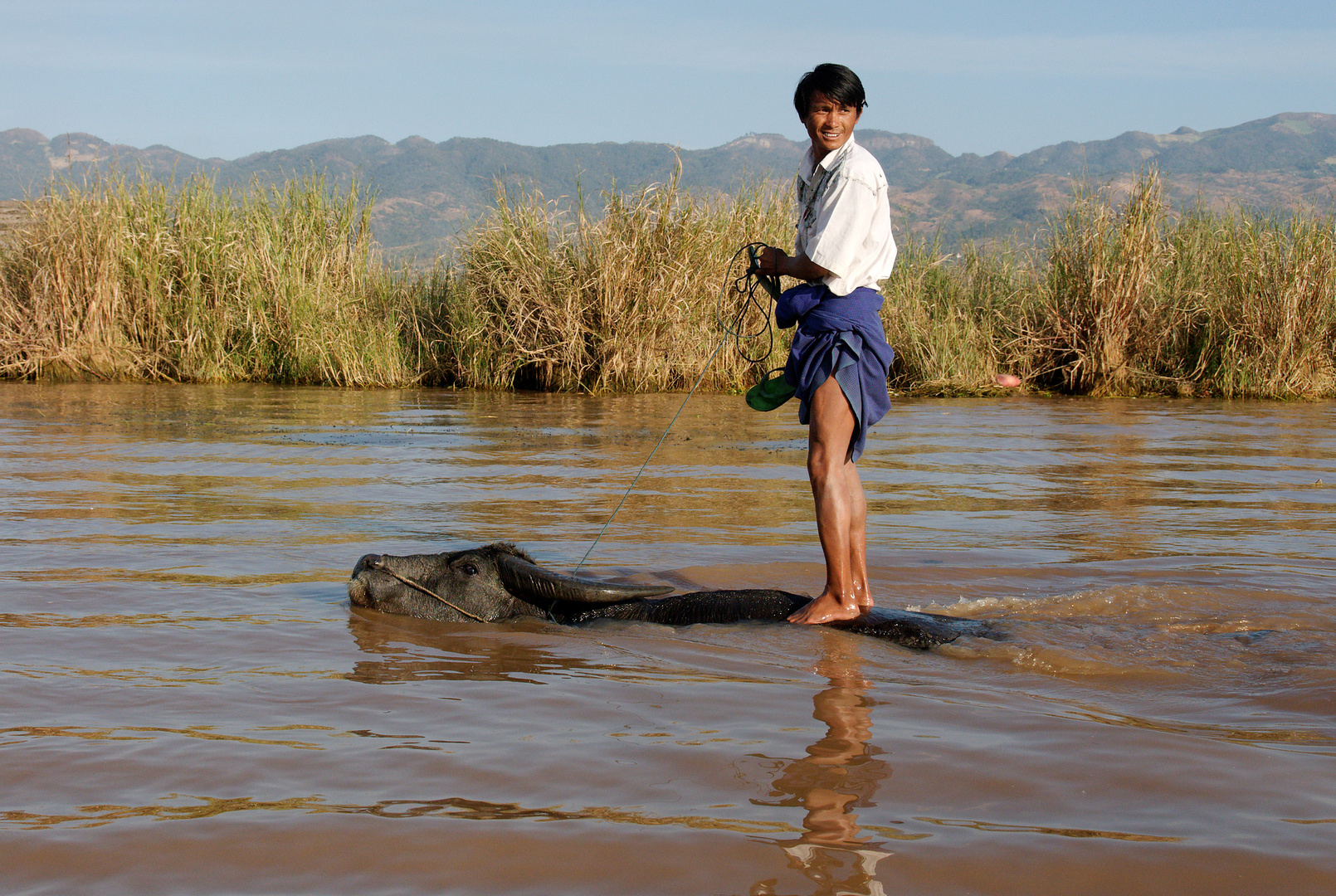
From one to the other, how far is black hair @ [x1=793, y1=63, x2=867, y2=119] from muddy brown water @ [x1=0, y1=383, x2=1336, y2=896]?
1.81 metres

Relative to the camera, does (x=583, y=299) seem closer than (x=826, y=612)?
No

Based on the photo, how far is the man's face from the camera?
365 centimetres

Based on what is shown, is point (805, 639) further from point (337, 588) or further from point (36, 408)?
point (36, 408)

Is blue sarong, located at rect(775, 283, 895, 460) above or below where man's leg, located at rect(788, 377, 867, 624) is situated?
above

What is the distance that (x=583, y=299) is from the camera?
13227 mm

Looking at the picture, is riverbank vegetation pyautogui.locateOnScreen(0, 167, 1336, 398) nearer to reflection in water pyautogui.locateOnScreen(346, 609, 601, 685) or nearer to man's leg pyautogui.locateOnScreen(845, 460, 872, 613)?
man's leg pyautogui.locateOnScreen(845, 460, 872, 613)

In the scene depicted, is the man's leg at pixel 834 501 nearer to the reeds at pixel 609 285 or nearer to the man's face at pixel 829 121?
the man's face at pixel 829 121

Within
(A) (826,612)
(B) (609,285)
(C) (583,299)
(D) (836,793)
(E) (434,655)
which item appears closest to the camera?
(D) (836,793)

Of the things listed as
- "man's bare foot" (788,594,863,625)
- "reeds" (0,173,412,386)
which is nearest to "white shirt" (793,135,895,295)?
"man's bare foot" (788,594,863,625)

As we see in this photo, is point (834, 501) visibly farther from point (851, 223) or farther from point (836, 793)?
point (836, 793)

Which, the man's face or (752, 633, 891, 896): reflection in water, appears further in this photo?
the man's face

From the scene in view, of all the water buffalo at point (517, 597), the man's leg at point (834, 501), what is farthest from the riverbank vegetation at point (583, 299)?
the water buffalo at point (517, 597)

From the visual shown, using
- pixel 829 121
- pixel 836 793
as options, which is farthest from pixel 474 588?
pixel 829 121

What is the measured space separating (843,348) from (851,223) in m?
0.42
